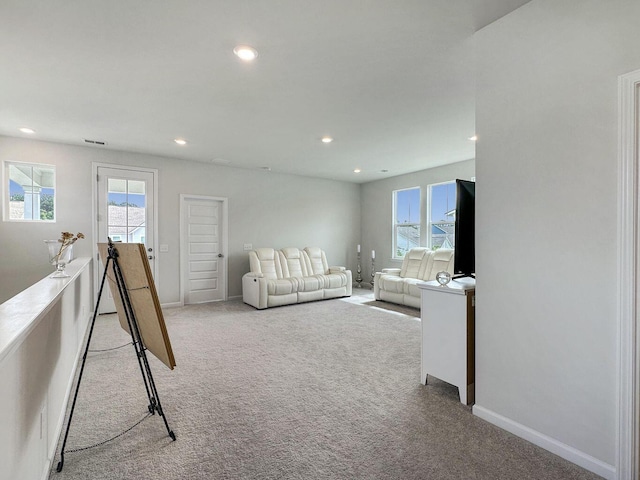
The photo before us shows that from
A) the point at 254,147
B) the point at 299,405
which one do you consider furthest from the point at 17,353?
the point at 254,147

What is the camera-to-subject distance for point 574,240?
5.70 feet

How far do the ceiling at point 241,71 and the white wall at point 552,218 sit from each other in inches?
16.8

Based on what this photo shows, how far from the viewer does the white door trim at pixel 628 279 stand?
59.8 inches

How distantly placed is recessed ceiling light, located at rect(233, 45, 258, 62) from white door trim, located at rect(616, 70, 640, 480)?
7.25 ft

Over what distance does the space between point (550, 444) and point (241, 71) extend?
3.35m

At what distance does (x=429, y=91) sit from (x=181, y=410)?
11.2ft

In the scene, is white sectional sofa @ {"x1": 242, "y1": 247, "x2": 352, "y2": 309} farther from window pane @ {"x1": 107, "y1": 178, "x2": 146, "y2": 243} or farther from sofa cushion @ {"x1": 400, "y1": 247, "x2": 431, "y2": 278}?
window pane @ {"x1": 107, "y1": 178, "x2": 146, "y2": 243}

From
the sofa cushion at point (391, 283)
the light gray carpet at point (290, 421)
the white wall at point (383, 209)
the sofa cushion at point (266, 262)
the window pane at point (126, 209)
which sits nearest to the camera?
the light gray carpet at point (290, 421)

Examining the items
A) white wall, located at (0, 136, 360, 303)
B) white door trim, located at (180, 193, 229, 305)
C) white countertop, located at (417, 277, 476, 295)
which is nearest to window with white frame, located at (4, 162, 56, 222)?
white wall, located at (0, 136, 360, 303)

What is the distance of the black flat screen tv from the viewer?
8.61 feet

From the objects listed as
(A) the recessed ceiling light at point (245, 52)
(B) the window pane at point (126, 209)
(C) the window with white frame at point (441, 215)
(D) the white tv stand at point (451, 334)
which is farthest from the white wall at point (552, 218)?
(B) the window pane at point (126, 209)

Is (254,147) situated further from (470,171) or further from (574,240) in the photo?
(574,240)

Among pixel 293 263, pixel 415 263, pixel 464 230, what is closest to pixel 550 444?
pixel 464 230

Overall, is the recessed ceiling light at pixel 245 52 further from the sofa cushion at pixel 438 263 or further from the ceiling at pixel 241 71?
the sofa cushion at pixel 438 263
